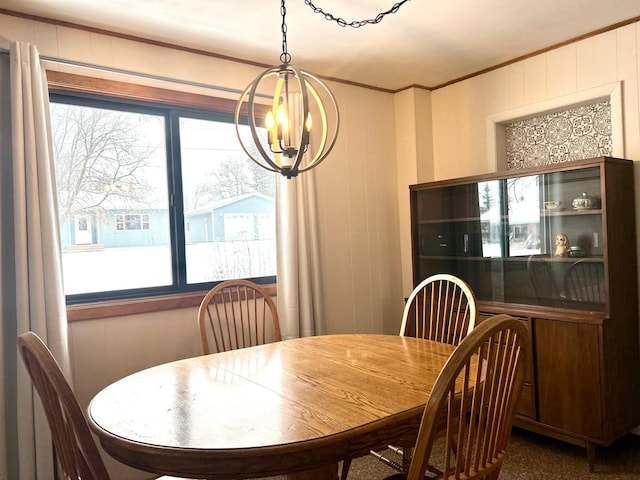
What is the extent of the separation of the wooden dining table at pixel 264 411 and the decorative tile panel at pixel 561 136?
179 centimetres

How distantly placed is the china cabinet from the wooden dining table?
102 centimetres

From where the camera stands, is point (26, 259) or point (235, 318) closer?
point (26, 259)

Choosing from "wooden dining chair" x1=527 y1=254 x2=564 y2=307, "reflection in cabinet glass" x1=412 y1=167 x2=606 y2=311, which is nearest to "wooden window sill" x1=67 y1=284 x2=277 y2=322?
"reflection in cabinet glass" x1=412 y1=167 x2=606 y2=311

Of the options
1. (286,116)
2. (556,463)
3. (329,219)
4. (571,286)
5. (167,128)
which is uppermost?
(167,128)

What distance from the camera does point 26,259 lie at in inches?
88.7

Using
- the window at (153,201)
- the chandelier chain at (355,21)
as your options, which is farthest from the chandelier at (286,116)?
the window at (153,201)

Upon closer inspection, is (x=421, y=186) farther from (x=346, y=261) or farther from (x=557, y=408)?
(x=557, y=408)

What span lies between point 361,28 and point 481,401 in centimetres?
217

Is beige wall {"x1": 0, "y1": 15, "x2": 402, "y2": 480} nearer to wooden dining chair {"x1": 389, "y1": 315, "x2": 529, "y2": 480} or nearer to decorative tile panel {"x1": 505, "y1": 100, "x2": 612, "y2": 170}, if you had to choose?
decorative tile panel {"x1": 505, "y1": 100, "x2": 612, "y2": 170}

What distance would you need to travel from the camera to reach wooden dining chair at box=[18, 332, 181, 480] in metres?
1.14

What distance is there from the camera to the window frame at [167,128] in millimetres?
2535

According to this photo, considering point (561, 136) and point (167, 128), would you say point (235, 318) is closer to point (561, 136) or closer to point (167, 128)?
point (167, 128)

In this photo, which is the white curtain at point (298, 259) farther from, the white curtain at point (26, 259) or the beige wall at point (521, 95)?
the white curtain at point (26, 259)

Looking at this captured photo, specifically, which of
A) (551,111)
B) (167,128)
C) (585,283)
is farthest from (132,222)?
(551,111)
